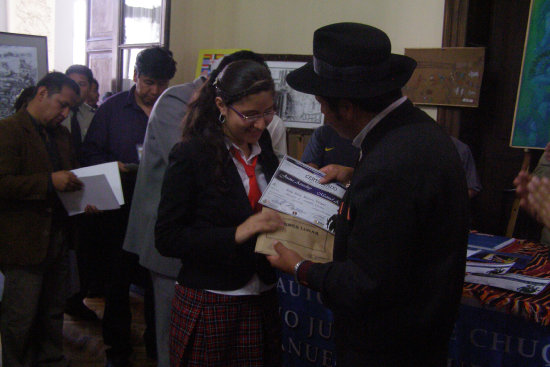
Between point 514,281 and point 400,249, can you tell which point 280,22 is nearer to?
point 514,281

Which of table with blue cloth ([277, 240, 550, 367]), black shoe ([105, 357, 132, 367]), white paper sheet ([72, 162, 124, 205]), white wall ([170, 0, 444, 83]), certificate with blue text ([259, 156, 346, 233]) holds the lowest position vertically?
black shoe ([105, 357, 132, 367])

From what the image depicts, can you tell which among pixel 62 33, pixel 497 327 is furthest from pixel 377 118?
pixel 62 33

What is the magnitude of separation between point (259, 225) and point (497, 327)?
0.99m

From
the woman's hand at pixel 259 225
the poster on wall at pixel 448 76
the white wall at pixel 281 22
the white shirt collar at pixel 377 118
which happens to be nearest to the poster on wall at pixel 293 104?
the white wall at pixel 281 22

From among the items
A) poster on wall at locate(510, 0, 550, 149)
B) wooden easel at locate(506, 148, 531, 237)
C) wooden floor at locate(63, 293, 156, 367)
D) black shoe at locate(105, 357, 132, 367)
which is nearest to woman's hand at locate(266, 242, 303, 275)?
black shoe at locate(105, 357, 132, 367)

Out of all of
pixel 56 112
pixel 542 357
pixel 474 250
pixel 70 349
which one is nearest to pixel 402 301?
pixel 542 357

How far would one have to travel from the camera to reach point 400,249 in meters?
1.01

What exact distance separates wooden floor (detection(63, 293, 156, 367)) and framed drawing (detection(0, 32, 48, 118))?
1.58 m

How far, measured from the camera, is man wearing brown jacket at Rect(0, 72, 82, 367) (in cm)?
246

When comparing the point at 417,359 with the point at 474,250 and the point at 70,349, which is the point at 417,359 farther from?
the point at 70,349

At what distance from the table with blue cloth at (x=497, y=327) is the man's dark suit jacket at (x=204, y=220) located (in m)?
0.79

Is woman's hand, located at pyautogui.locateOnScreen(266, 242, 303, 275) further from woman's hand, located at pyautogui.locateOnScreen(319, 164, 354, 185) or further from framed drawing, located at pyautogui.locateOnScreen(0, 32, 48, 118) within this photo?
framed drawing, located at pyautogui.locateOnScreen(0, 32, 48, 118)

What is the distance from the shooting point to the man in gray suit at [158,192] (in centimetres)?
196

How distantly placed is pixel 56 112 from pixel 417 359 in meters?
2.22
